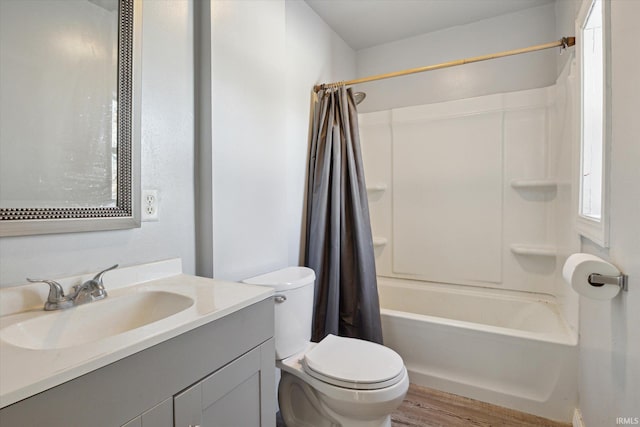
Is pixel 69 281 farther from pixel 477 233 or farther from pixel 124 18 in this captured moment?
pixel 477 233

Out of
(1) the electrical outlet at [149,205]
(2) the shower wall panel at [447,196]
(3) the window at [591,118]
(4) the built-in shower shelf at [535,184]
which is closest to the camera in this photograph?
(1) the electrical outlet at [149,205]

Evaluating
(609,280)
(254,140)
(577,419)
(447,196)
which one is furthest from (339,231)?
(577,419)

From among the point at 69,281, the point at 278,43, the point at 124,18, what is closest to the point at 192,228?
the point at 69,281

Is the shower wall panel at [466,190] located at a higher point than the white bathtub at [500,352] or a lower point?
higher

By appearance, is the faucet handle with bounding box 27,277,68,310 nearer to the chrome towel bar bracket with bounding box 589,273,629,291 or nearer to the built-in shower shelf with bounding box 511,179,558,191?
the chrome towel bar bracket with bounding box 589,273,629,291

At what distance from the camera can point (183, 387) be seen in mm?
803

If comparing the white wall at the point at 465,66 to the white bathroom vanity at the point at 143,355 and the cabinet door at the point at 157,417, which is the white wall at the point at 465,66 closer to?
the white bathroom vanity at the point at 143,355

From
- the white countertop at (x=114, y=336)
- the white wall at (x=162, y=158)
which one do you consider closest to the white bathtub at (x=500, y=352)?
the white countertop at (x=114, y=336)

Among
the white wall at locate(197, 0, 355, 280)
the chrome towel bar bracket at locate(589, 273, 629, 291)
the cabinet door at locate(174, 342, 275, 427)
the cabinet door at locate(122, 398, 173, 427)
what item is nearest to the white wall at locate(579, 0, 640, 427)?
the chrome towel bar bracket at locate(589, 273, 629, 291)

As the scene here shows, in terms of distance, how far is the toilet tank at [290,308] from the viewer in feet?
4.78

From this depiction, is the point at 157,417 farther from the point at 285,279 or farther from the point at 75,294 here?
the point at 285,279

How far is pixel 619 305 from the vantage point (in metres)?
1.03

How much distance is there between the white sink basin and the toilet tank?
47 centimetres

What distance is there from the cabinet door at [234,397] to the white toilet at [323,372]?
29 centimetres
